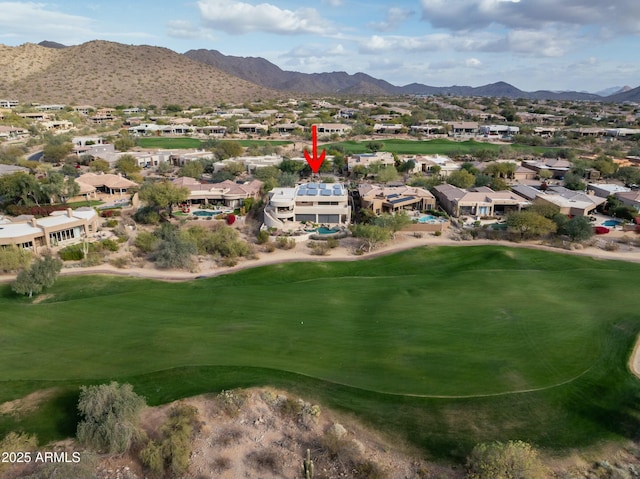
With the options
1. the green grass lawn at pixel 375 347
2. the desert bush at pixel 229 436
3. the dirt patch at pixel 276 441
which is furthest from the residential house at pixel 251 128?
the desert bush at pixel 229 436

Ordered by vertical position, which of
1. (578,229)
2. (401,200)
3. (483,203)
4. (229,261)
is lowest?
(229,261)

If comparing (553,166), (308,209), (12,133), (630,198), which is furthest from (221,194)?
(12,133)

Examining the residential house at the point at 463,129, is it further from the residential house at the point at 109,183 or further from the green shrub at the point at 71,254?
the green shrub at the point at 71,254

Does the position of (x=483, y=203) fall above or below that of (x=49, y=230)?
above

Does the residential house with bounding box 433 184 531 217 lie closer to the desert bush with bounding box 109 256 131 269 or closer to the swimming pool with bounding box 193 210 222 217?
the swimming pool with bounding box 193 210 222 217

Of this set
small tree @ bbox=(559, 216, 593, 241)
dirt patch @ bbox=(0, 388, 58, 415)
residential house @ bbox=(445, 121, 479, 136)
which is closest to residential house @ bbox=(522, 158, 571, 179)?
small tree @ bbox=(559, 216, 593, 241)

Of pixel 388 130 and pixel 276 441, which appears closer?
pixel 276 441

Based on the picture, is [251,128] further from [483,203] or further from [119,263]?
[119,263]
